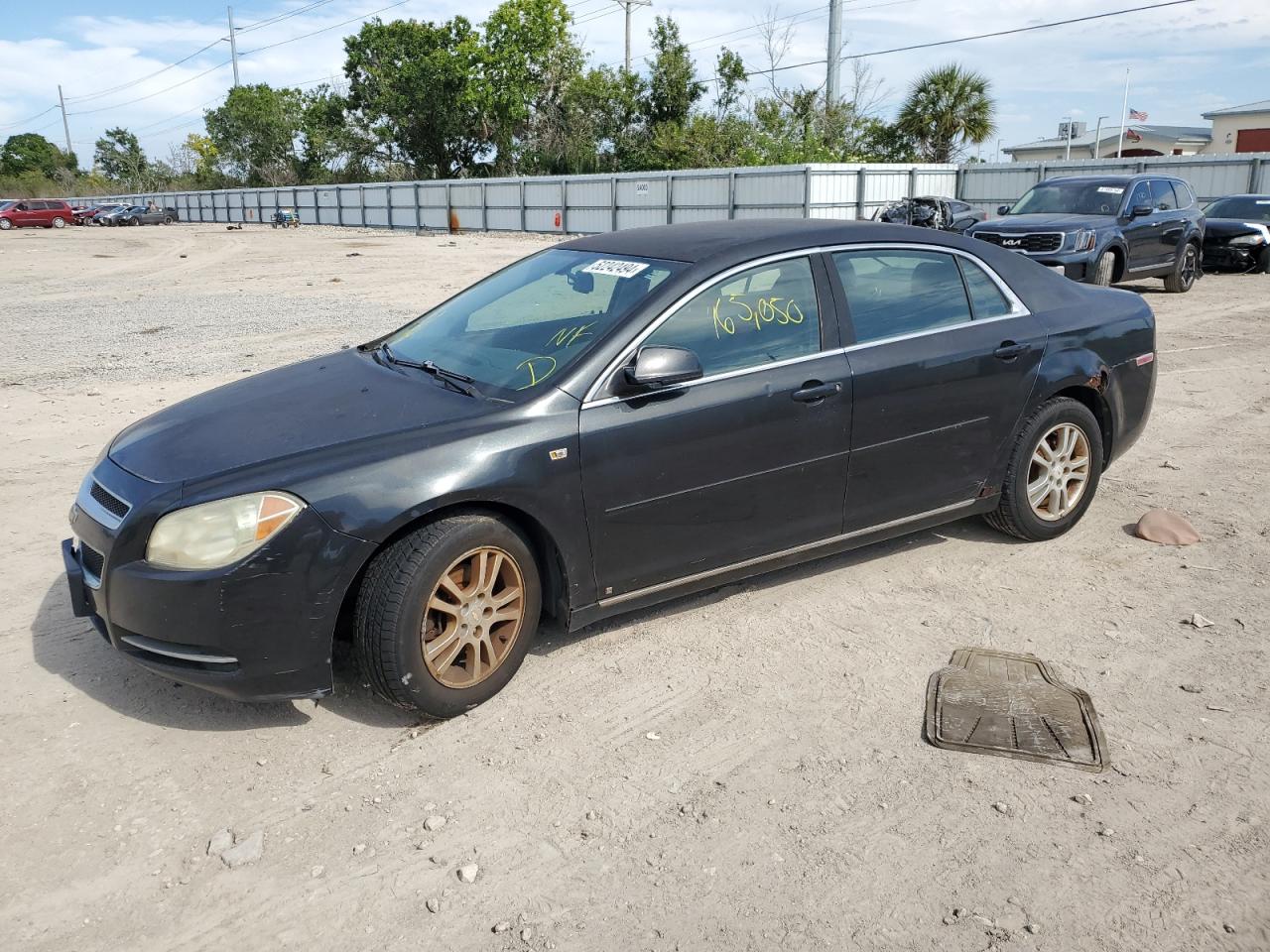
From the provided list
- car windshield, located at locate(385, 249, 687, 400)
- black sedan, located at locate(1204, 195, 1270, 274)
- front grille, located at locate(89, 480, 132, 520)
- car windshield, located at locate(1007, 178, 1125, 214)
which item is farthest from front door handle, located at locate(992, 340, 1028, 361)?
black sedan, located at locate(1204, 195, 1270, 274)

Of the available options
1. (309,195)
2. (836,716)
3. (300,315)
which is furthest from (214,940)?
(309,195)

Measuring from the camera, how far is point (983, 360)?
4734 mm

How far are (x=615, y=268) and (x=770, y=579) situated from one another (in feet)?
5.39

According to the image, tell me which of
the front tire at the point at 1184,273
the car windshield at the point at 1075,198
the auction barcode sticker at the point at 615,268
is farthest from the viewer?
the front tire at the point at 1184,273

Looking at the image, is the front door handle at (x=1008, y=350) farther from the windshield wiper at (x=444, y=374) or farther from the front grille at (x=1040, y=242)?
the front grille at (x=1040, y=242)

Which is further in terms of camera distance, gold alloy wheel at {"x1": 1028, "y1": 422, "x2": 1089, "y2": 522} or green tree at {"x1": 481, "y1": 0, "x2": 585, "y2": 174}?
green tree at {"x1": 481, "y1": 0, "x2": 585, "y2": 174}

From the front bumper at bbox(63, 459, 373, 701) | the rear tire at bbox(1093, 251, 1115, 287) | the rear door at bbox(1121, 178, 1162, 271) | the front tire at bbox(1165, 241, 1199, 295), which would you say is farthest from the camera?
the front tire at bbox(1165, 241, 1199, 295)

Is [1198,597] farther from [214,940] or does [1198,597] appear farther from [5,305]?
[5,305]

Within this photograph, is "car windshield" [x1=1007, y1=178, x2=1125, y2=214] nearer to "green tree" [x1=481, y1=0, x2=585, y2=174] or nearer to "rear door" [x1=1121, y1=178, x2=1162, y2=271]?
"rear door" [x1=1121, y1=178, x2=1162, y2=271]

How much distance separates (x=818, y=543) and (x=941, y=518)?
2.63ft

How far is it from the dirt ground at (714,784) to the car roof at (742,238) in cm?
154

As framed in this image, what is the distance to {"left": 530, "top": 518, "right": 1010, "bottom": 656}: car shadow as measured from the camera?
171 inches

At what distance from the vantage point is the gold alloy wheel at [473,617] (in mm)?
3518

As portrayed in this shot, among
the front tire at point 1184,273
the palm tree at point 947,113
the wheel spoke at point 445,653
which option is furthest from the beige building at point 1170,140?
the wheel spoke at point 445,653
